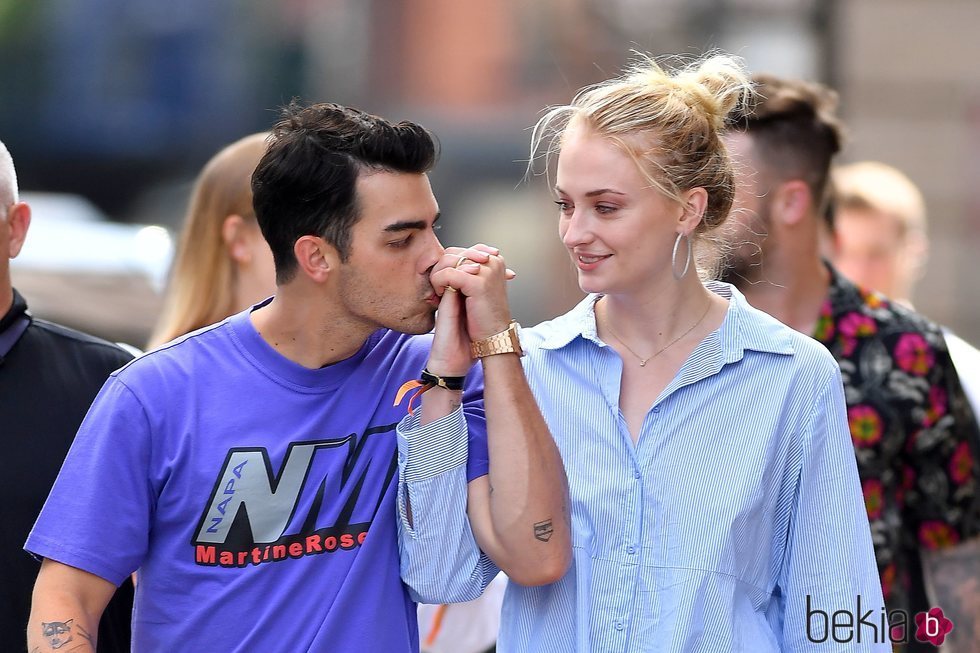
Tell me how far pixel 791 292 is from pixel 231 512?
2101 mm

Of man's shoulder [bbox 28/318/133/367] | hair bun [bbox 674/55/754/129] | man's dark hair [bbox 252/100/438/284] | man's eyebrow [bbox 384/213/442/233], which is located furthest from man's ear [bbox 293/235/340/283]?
hair bun [bbox 674/55/754/129]

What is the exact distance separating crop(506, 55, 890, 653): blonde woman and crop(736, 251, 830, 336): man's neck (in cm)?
118

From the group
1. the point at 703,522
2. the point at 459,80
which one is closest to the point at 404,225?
the point at 703,522

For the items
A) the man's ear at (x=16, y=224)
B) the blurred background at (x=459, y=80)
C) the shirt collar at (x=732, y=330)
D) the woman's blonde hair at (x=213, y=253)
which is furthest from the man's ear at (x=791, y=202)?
the blurred background at (x=459, y=80)

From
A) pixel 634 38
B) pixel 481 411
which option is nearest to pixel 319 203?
pixel 481 411

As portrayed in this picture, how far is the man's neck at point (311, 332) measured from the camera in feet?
8.99

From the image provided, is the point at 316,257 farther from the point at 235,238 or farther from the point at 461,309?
the point at 235,238

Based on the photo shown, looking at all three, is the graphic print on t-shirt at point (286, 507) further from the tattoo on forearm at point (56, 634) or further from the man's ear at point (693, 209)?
the man's ear at point (693, 209)

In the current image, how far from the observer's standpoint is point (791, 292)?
158 inches

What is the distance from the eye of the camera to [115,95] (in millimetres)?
16719

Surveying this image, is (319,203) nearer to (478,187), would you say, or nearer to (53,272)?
(53,272)

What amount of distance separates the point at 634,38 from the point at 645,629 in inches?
450

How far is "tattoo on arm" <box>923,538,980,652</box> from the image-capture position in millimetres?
3875

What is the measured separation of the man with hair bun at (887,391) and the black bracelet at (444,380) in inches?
47.0
